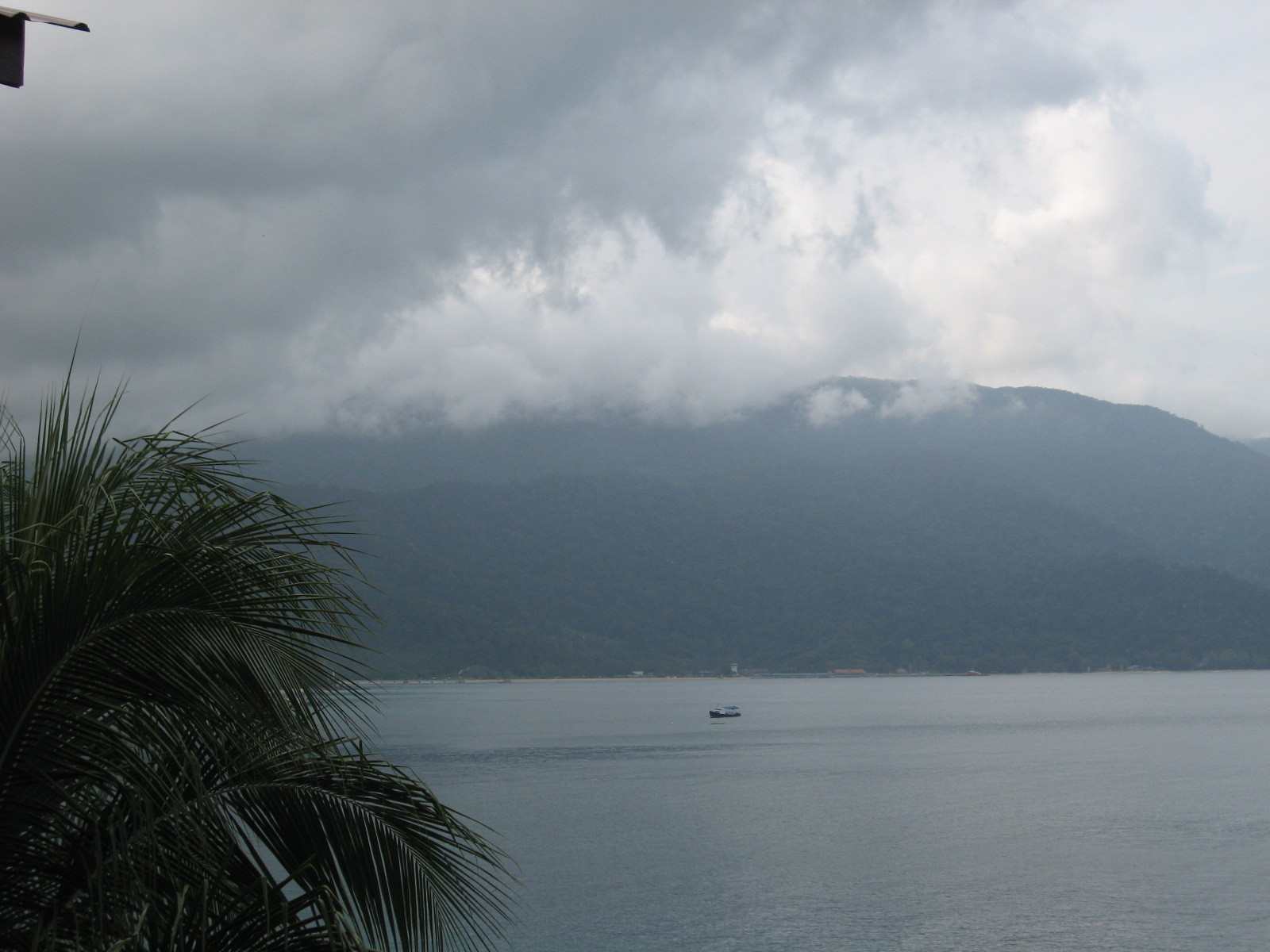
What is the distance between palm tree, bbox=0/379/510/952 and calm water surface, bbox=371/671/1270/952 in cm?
1412

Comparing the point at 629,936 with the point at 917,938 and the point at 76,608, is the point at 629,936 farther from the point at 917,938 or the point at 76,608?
the point at 76,608

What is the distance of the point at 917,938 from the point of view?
1234 inches

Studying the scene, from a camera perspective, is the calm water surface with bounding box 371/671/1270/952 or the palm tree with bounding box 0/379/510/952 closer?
the palm tree with bounding box 0/379/510/952

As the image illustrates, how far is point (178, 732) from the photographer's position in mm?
5363

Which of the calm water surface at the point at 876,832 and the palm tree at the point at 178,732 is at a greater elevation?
the palm tree at the point at 178,732

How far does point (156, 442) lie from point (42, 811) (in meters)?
1.82

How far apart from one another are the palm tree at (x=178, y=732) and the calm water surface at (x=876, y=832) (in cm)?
1412

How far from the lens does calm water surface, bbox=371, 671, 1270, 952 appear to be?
107 feet

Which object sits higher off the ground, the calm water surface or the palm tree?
the palm tree

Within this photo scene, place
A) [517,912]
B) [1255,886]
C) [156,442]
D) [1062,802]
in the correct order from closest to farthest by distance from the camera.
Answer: [156,442] → [517,912] → [1255,886] → [1062,802]

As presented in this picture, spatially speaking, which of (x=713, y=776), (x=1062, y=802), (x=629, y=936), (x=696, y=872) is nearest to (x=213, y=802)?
(x=629, y=936)

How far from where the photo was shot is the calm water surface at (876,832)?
3262cm

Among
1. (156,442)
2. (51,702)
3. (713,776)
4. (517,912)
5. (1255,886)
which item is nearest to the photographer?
(51,702)

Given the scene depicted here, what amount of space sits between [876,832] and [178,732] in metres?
46.1
